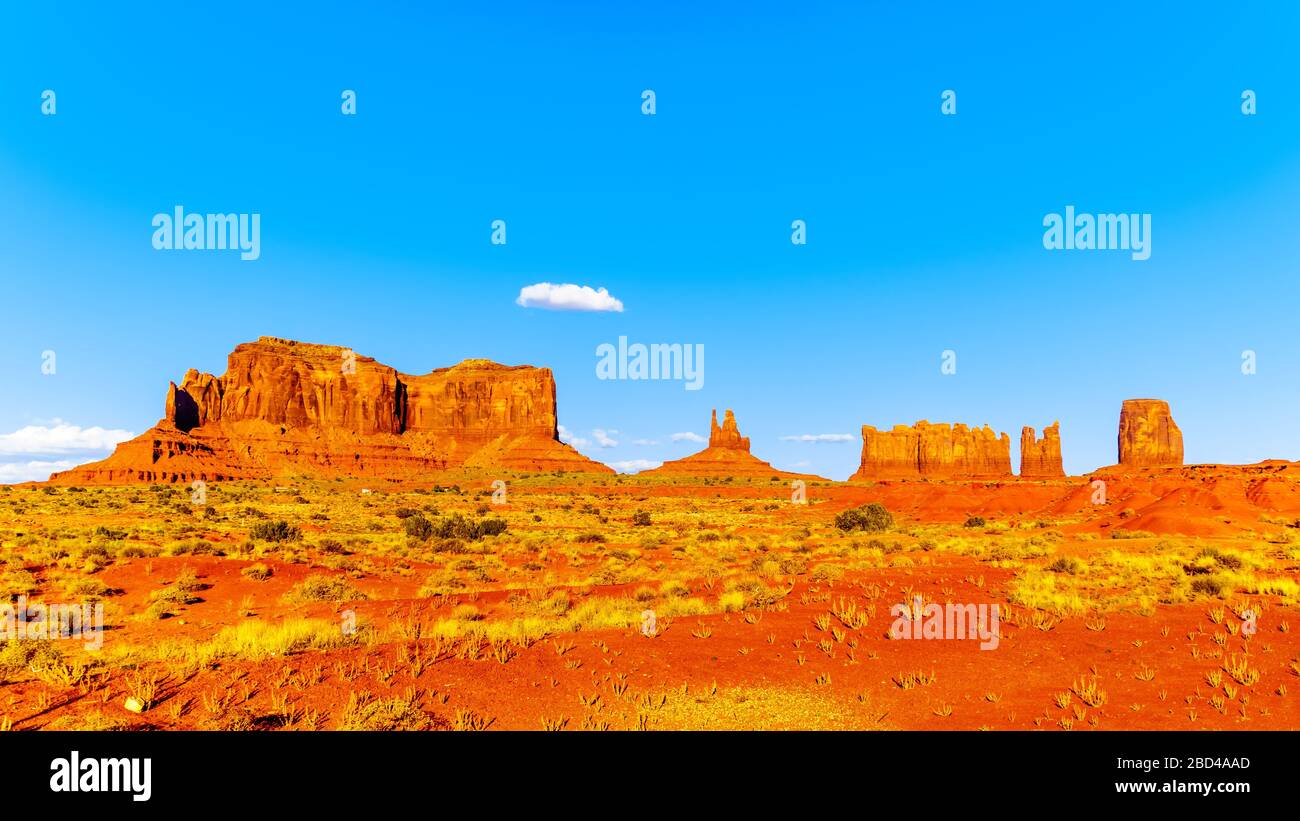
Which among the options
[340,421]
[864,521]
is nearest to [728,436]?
[340,421]

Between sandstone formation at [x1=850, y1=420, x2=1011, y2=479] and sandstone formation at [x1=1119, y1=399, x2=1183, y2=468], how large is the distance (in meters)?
23.9

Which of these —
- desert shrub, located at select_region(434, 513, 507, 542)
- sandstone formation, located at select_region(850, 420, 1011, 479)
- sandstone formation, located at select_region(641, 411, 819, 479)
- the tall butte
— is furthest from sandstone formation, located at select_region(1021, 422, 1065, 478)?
desert shrub, located at select_region(434, 513, 507, 542)

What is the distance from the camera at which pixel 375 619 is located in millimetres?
12773

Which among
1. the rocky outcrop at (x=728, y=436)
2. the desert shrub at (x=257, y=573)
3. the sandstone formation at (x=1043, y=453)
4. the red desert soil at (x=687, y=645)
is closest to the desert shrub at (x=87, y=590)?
the red desert soil at (x=687, y=645)

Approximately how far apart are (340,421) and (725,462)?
3166 inches

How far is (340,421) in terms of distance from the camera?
437ft

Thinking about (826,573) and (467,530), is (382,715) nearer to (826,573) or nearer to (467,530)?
(826,573)

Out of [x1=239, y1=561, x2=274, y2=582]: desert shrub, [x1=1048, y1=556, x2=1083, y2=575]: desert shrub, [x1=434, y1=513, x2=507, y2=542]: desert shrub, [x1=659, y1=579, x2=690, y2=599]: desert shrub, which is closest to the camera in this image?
[x1=659, y1=579, x2=690, y2=599]: desert shrub

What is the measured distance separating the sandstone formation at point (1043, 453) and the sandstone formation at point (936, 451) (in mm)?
5064

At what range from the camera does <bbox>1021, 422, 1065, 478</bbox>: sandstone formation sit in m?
148

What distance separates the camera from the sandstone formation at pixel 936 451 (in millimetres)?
154250

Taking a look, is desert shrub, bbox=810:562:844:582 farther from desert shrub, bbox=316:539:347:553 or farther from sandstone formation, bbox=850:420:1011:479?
sandstone formation, bbox=850:420:1011:479
